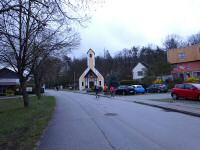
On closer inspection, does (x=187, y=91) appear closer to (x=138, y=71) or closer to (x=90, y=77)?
(x=138, y=71)

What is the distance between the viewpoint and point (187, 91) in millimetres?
31219

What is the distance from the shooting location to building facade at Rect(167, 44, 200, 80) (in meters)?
65.6

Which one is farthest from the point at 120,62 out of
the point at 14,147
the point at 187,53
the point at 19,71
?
the point at 14,147

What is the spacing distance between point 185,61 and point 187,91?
3784 centimetres

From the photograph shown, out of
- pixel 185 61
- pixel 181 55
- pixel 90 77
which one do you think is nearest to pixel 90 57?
pixel 90 77

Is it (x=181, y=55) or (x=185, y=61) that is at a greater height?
(x=181, y=55)

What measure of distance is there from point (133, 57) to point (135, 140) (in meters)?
123

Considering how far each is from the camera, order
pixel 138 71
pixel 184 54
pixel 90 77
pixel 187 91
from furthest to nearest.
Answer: pixel 90 77 → pixel 138 71 → pixel 184 54 → pixel 187 91

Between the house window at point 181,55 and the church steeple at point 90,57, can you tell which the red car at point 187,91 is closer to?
the house window at point 181,55

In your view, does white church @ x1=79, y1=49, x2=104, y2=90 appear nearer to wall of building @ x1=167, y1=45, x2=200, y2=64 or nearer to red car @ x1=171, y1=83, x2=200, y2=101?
wall of building @ x1=167, y1=45, x2=200, y2=64

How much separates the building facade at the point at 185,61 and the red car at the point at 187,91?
32.8m

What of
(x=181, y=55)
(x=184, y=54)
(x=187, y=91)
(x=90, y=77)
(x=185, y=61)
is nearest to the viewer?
(x=187, y=91)

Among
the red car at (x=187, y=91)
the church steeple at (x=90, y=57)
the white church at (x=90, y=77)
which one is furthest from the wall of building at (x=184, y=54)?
the white church at (x=90, y=77)

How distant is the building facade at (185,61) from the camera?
6562cm
